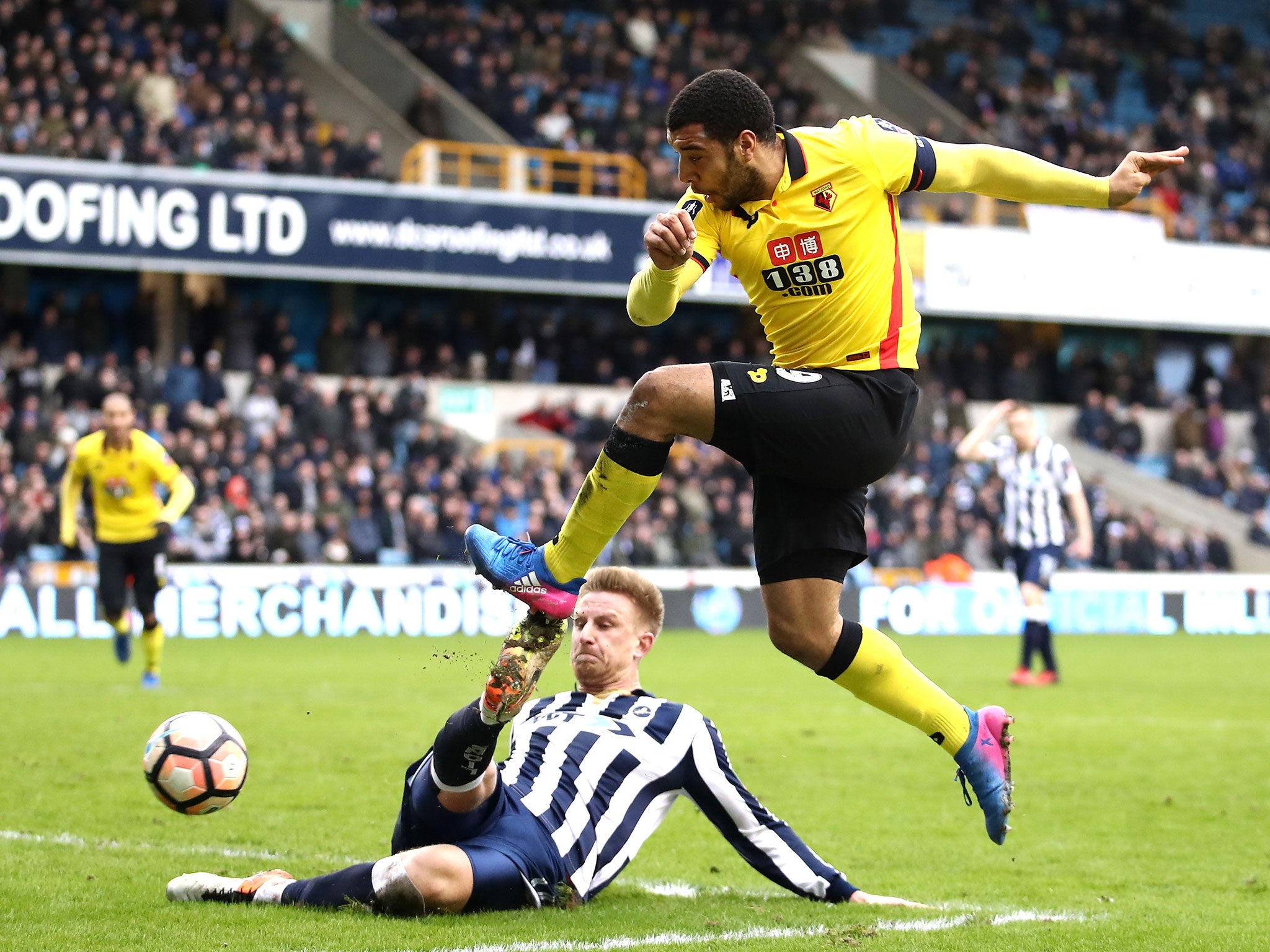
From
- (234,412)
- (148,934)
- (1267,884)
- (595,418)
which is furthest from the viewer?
(595,418)

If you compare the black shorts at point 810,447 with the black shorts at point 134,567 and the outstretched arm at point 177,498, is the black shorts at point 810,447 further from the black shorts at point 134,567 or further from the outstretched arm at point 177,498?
the black shorts at point 134,567

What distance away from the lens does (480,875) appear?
4.75 metres

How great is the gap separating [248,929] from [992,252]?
25.0 metres

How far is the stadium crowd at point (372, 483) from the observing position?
Result: 19484 mm

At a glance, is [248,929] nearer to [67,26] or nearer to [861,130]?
[861,130]

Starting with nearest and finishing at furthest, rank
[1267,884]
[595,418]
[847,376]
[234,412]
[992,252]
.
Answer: [847,376]
[1267,884]
[234,412]
[595,418]
[992,252]

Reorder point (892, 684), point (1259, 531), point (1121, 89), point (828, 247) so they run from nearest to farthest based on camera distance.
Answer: point (828, 247), point (892, 684), point (1259, 531), point (1121, 89)

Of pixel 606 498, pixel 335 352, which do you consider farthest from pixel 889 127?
pixel 335 352

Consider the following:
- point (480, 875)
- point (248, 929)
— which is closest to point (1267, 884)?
point (480, 875)

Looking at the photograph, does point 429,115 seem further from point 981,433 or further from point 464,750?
point 464,750

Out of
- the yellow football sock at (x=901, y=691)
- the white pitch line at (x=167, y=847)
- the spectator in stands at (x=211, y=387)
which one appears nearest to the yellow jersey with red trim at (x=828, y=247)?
the yellow football sock at (x=901, y=691)

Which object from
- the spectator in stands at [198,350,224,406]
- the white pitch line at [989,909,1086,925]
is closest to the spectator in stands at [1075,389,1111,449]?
the spectator in stands at [198,350,224,406]

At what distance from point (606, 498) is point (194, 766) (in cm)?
168

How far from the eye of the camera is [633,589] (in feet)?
17.6
